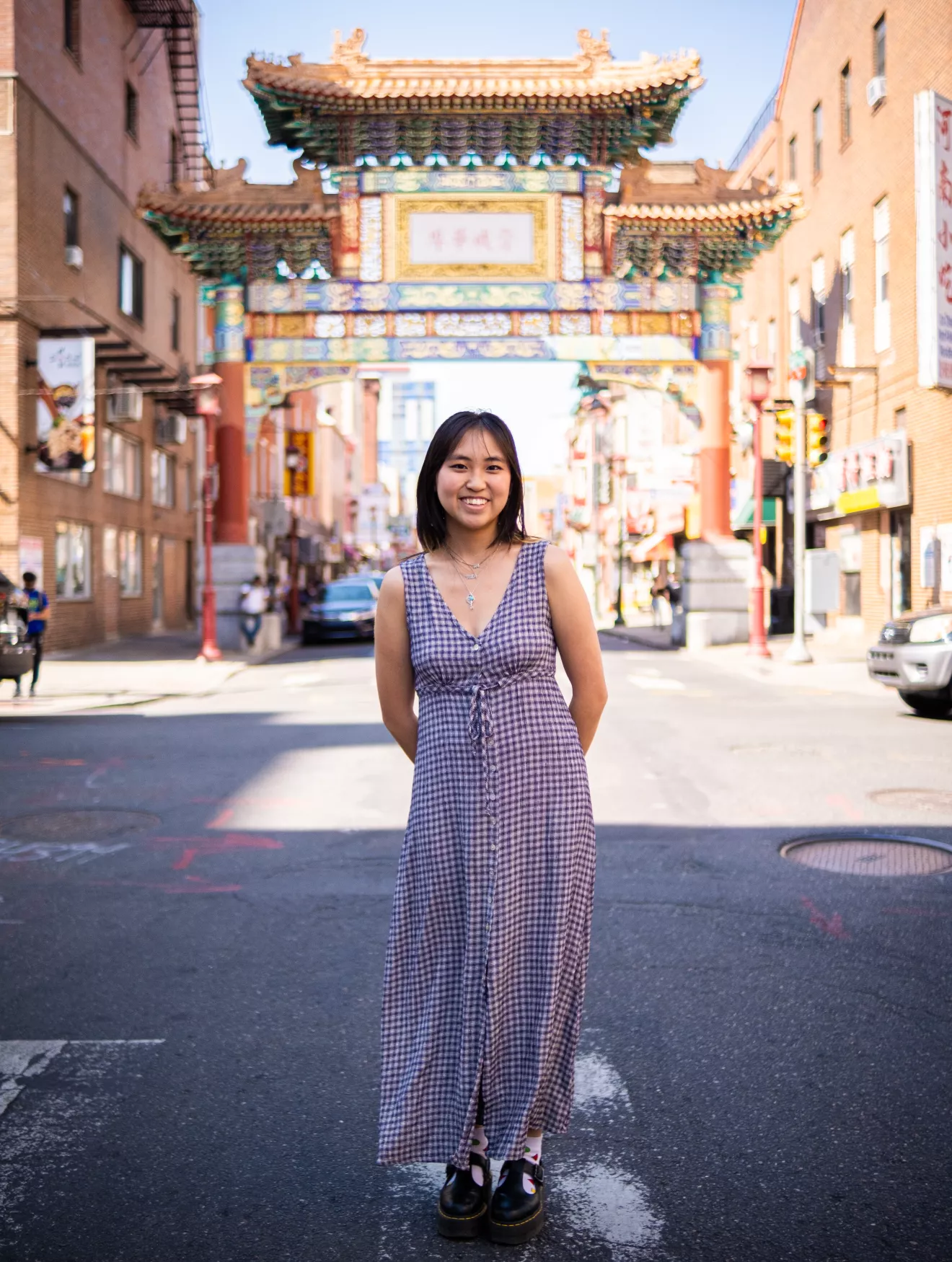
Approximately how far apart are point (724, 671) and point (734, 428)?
60.7 ft

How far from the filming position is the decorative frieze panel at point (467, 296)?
2681 centimetres

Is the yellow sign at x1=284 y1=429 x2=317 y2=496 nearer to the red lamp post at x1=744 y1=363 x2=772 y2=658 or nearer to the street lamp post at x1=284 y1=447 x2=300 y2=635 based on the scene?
the street lamp post at x1=284 y1=447 x2=300 y2=635

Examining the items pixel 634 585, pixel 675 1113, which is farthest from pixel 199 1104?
pixel 634 585

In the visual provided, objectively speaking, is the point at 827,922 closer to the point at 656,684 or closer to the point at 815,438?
the point at 656,684

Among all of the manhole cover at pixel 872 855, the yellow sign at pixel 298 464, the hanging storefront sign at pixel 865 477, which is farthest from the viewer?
the yellow sign at pixel 298 464

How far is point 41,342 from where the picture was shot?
22.6 meters

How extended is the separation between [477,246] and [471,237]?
245 mm

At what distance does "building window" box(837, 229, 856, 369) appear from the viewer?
28109 millimetres

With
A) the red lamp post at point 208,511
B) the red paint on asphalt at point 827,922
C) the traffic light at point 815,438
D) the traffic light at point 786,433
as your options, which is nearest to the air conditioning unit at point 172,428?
the red lamp post at point 208,511

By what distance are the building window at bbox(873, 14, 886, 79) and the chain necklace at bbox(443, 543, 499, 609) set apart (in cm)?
2683

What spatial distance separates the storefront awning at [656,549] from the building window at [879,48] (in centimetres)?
1925

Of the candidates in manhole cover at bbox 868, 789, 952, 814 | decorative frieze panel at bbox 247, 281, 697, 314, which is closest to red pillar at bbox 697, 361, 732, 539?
decorative frieze panel at bbox 247, 281, 697, 314

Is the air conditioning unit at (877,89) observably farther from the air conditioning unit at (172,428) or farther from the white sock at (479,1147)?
the white sock at (479,1147)

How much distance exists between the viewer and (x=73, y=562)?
26.3 m
